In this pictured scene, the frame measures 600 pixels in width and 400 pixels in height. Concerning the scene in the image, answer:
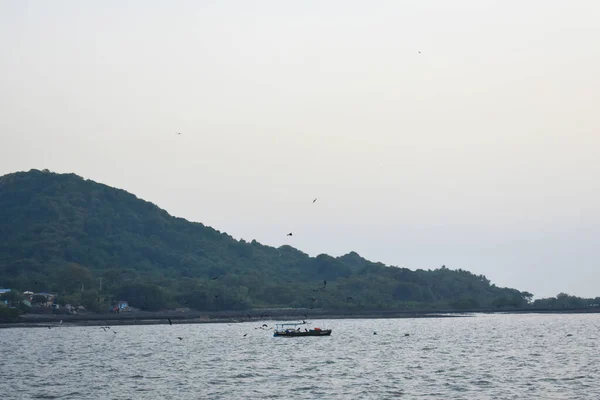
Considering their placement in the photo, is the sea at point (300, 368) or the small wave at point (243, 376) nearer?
the sea at point (300, 368)

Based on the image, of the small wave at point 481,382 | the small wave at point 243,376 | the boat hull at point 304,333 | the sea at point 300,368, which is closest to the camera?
the sea at point 300,368

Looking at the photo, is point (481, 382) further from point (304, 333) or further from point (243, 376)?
point (304, 333)

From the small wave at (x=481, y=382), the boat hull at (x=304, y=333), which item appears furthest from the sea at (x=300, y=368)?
the boat hull at (x=304, y=333)

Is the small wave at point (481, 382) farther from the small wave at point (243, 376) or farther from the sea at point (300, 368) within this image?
the small wave at point (243, 376)

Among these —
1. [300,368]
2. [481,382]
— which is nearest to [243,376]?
[300,368]

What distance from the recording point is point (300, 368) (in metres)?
83.6

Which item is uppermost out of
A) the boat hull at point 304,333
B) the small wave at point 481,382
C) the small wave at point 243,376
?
the boat hull at point 304,333

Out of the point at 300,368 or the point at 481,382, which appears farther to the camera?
the point at 300,368

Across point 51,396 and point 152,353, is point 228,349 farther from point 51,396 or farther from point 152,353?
point 51,396

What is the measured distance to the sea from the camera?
64188mm

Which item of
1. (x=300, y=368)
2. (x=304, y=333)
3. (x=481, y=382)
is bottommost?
(x=481, y=382)

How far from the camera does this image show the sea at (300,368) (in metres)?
64.2

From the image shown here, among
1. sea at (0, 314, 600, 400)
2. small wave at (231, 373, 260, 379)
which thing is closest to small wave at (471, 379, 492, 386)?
sea at (0, 314, 600, 400)

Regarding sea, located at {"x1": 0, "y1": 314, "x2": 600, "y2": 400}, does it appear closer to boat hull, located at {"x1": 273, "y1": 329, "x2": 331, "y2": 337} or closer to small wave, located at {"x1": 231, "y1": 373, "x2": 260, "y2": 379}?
small wave, located at {"x1": 231, "y1": 373, "x2": 260, "y2": 379}
